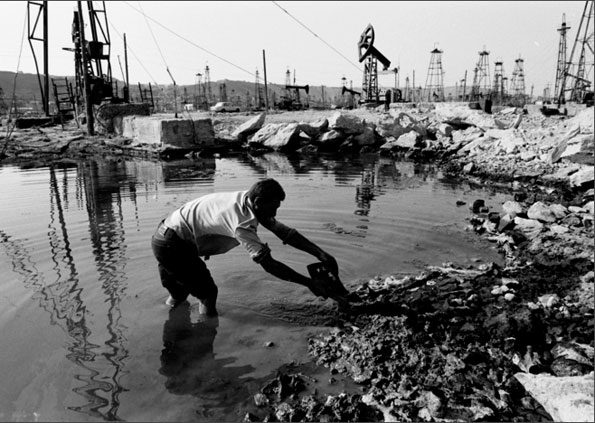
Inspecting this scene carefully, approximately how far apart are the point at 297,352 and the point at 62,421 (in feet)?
6.10

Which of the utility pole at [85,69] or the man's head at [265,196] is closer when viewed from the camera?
the man's head at [265,196]

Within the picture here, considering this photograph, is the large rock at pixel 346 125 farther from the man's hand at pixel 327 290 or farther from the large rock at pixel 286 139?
the man's hand at pixel 327 290

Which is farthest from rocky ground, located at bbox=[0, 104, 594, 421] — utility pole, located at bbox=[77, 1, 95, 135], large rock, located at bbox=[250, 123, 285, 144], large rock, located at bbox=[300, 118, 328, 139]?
utility pole, located at bbox=[77, 1, 95, 135]

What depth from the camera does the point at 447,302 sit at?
4.58 meters

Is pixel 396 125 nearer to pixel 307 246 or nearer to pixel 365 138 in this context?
pixel 365 138

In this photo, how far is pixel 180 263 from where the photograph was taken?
4293 millimetres

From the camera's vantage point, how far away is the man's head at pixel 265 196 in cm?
365

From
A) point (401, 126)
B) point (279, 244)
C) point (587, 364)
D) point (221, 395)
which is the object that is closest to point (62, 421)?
point (221, 395)

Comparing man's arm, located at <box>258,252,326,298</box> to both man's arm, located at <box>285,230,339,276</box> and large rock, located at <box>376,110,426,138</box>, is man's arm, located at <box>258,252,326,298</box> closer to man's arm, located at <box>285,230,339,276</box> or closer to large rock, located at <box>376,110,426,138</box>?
man's arm, located at <box>285,230,339,276</box>

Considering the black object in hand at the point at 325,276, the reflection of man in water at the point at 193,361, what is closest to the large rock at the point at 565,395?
the black object in hand at the point at 325,276

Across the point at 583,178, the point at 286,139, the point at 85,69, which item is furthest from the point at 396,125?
the point at 85,69

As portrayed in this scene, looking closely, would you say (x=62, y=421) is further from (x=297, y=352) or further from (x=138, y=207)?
(x=138, y=207)

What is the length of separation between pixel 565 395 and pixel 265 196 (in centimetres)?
242

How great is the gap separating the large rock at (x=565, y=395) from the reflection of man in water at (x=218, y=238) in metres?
1.77
